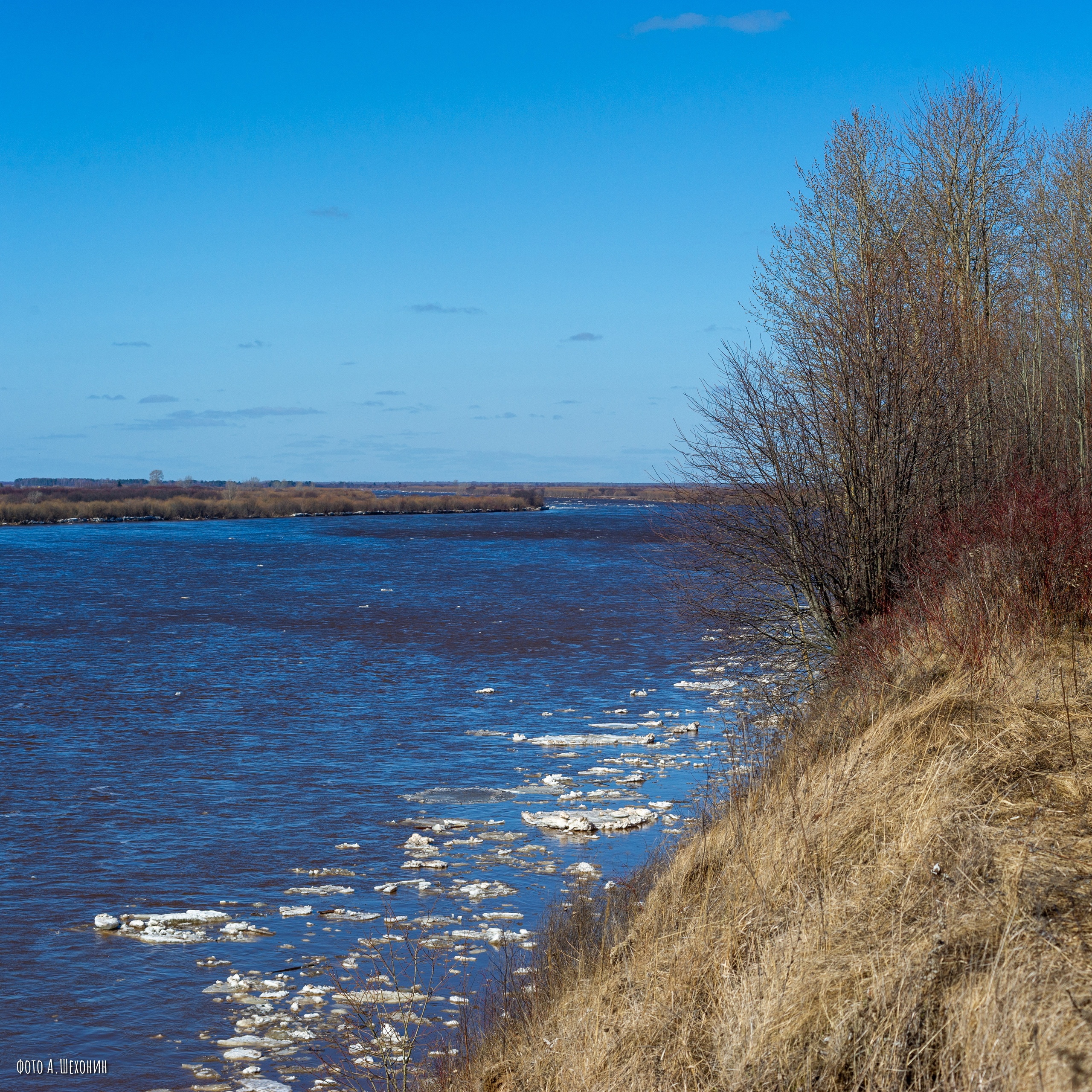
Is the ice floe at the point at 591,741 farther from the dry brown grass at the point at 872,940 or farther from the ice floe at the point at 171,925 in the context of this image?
the ice floe at the point at 171,925

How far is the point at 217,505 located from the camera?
110m

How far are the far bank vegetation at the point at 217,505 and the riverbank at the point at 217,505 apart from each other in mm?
93

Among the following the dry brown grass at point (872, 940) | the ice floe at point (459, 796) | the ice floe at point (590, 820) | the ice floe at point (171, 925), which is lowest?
the ice floe at point (171, 925)

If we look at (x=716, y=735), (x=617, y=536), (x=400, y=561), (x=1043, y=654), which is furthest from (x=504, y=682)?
(x=617, y=536)

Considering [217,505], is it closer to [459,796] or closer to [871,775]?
[459,796]

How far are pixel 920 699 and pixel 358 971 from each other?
4.96 m

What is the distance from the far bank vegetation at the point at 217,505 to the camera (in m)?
100

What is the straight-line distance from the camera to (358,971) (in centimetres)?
762

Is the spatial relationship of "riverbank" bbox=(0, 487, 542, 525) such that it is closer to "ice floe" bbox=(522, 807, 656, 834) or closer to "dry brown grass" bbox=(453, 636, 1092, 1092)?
"ice floe" bbox=(522, 807, 656, 834)

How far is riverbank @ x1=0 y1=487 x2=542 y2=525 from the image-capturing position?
99688mm

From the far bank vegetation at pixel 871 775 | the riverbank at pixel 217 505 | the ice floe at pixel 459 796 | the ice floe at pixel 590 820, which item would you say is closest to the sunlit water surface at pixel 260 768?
the ice floe at pixel 459 796

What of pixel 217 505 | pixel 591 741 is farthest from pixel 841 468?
pixel 217 505

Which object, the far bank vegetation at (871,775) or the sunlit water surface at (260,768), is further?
the sunlit water surface at (260,768)

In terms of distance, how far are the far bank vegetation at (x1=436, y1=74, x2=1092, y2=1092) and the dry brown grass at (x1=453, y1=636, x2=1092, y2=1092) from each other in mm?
18
